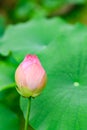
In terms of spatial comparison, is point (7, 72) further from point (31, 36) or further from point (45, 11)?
point (45, 11)

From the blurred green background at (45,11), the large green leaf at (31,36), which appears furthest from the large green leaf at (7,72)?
the blurred green background at (45,11)

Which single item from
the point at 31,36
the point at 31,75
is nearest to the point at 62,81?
the point at 31,75

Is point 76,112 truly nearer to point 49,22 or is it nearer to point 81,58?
point 81,58

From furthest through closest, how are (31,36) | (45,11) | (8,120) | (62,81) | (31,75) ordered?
(45,11) → (31,36) → (8,120) → (62,81) → (31,75)

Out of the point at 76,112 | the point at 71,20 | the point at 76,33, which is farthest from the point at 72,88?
the point at 71,20

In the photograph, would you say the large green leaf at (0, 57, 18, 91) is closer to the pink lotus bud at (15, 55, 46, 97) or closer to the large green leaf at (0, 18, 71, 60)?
the large green leaf at (0, 18, 71, 60)

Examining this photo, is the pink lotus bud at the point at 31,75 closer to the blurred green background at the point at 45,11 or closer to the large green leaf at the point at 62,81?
the large green leaf at the point at 62,81
